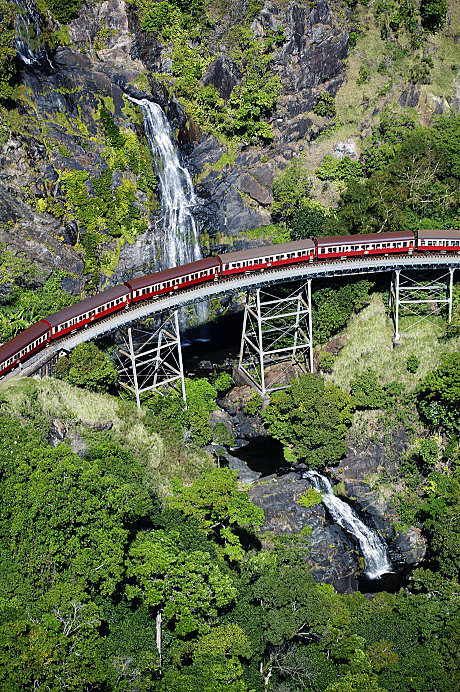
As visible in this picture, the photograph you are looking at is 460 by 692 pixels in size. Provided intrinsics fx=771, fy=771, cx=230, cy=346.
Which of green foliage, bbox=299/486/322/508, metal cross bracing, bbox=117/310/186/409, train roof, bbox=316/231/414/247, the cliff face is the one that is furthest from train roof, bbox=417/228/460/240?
green foliage, bbox=299/486/322/508

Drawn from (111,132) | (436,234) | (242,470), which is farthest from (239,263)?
(111,132)

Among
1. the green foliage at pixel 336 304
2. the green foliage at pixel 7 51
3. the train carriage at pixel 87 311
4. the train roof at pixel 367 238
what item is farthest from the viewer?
the green foliage at pixel 7 51

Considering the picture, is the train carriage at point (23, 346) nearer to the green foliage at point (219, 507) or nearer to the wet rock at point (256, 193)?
the green foliage at point (219, 507)

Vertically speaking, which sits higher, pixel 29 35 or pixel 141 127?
pixel 29 35

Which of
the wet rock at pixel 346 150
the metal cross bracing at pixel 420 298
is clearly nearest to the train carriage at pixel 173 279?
the metal cross bracing at pixel 420 298

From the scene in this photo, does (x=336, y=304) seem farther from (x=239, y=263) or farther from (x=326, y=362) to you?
(x=239, y=263)

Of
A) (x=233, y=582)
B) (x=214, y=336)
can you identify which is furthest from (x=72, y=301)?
(x=233, y=582)
